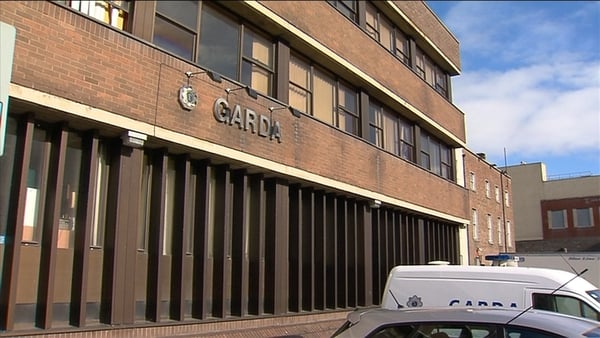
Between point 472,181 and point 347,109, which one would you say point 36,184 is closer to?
point 347,109

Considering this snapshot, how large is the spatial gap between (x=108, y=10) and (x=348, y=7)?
29.7 ft

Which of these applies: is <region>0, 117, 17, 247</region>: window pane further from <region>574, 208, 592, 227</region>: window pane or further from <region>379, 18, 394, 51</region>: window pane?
<region>574, 208, 592, 227</region>: window pane

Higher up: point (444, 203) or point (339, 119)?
point (339, 119)

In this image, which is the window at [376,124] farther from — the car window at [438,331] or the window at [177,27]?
the car window at [438,331]

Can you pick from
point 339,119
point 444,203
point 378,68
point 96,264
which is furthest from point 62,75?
point 444,203

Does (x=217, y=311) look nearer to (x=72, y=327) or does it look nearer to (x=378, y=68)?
(x=72, y=327)

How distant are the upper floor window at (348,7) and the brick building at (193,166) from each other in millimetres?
59

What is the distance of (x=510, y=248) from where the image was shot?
115ft

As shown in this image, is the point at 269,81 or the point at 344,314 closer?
the point at 269,81

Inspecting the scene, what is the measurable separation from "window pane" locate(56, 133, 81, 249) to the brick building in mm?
24

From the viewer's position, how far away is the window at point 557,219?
54.1m

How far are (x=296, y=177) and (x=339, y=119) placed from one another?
352 centimetres

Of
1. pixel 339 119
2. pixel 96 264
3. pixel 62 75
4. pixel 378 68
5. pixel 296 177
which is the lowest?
pixel 96 264

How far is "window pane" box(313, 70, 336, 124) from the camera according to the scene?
14367 millimetres
